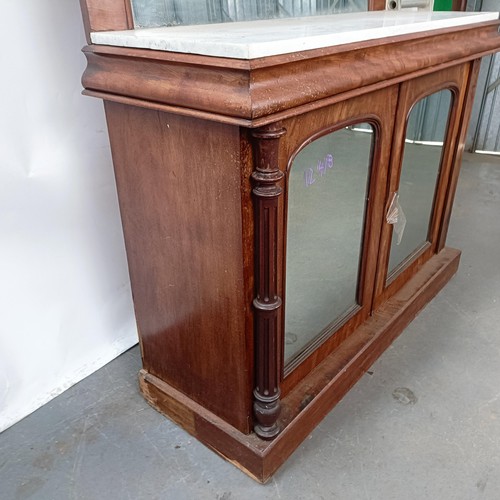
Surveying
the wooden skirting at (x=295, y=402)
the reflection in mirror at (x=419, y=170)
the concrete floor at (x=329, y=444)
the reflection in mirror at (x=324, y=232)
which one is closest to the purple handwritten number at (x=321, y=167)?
the reflection in mirror at (x=324, y=232)

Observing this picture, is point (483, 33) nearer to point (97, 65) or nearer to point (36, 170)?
point (97, 65)

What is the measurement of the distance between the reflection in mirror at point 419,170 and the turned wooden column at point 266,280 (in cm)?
73

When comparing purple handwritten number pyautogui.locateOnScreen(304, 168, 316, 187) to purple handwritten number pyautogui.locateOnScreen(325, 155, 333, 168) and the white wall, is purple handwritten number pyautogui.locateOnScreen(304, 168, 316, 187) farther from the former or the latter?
the white wall

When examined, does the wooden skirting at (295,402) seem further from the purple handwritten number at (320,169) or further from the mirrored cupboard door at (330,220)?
the purple handwritten number at (320,169)

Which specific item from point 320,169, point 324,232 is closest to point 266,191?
point 320,169

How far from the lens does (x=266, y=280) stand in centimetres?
109

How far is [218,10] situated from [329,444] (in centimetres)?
126

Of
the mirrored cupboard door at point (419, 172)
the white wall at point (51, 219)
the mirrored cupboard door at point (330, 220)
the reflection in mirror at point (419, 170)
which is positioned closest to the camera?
the mirrored cupboard door at point (330, 220)

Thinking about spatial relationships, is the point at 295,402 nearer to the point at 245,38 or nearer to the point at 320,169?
the point at 320,169

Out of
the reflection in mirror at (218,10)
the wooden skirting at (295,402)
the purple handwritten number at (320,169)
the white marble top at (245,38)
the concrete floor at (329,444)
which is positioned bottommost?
the concrete floor at (329,444)

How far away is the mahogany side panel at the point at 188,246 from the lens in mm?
1045

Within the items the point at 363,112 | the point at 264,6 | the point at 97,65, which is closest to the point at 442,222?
the point at 363,112

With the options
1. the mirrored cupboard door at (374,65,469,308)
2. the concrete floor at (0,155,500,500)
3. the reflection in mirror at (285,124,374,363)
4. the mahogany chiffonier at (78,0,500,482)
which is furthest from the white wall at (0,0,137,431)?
the mirrored cupboard door at (374,65,469,308)

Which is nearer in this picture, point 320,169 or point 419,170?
point 320,169
